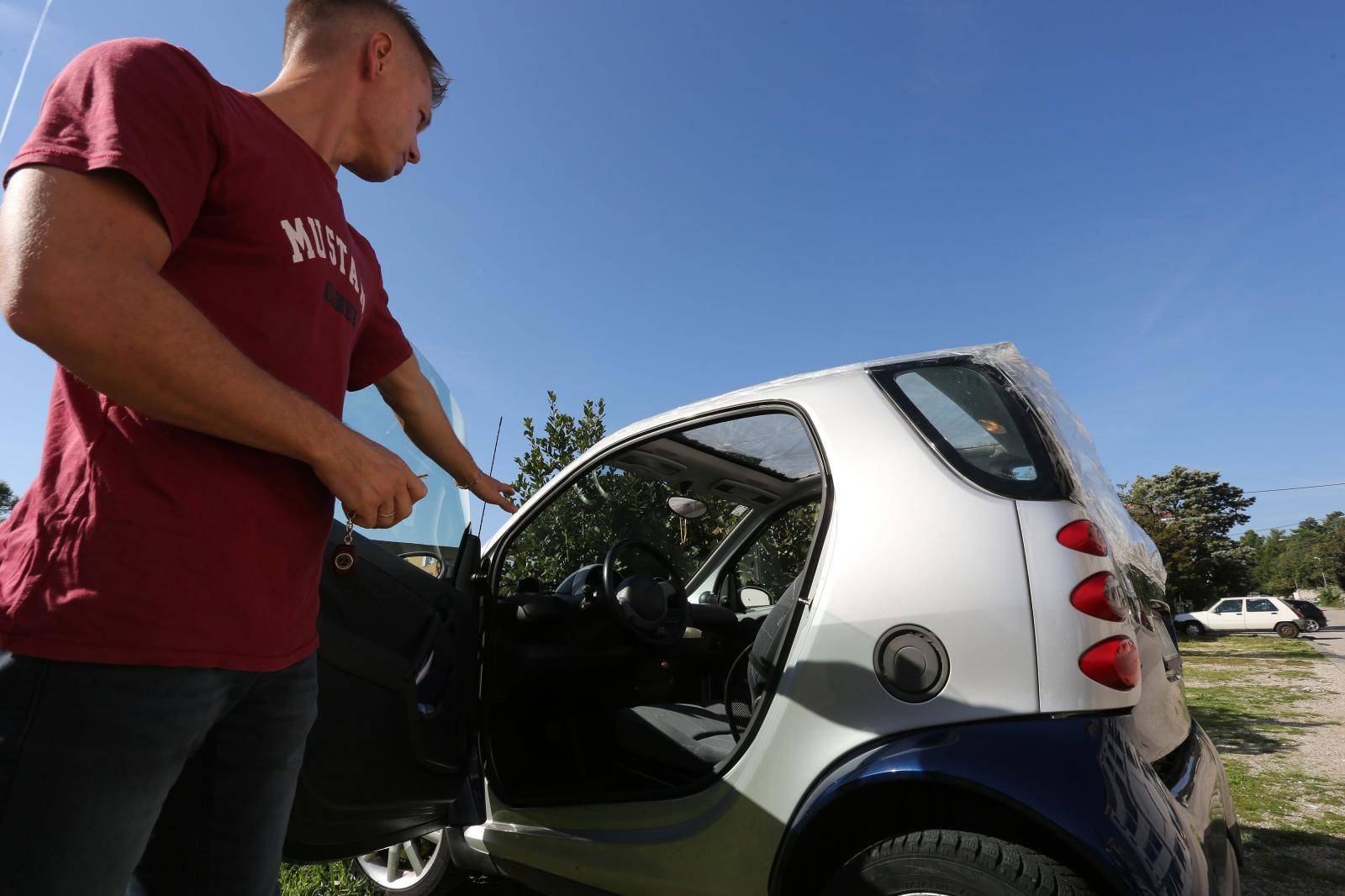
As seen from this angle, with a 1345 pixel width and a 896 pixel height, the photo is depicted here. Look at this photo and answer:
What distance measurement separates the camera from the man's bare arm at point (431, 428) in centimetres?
160

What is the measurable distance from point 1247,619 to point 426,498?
3333 cm

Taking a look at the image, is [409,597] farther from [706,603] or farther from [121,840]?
[706,603]

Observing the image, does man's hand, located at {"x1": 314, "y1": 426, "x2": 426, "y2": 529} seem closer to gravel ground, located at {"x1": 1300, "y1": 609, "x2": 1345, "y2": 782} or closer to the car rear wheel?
the car rear wheel

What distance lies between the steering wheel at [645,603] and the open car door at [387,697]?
1.87 ft

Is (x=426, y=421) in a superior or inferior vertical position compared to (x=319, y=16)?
inferior

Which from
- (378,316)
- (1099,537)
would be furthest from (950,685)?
(378,316)

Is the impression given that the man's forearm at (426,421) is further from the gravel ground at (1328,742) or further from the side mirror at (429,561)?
the gravel ground at (1328,742)

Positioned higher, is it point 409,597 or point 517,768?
point 409,597

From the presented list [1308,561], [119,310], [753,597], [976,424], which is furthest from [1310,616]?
[1308,561]

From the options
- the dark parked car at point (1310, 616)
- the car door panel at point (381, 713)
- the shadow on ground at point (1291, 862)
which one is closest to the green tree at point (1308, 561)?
the dark parked car at point (1310, 616)

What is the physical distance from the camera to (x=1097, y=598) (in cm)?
131

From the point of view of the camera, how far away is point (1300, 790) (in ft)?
13.7

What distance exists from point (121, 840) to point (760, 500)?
2705 mm

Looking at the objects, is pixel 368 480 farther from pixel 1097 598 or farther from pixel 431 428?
pixel 1097 598
